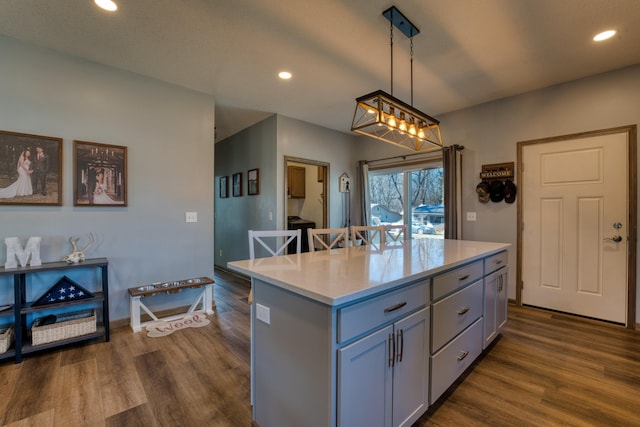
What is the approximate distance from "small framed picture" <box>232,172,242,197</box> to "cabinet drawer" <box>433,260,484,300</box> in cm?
407

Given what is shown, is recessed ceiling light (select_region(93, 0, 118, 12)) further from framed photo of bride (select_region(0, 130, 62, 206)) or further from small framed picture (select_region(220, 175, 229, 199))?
small framed picture (select_region(220, 175, 229, 199))

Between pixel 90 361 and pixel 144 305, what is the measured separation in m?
0.76

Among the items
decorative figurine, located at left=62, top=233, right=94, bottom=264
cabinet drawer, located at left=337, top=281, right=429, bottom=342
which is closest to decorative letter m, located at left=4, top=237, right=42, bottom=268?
decorative figurine, located at left=62, top=233, right=94, bottom=264

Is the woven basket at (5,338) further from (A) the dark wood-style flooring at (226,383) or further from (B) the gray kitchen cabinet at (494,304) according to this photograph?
(B) the gray kitchen cabinet at (494,304)

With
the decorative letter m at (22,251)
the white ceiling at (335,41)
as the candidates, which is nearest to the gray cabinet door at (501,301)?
the white ceiling at (335,41)

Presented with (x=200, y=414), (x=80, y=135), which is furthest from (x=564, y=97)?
(x=80, y=135)

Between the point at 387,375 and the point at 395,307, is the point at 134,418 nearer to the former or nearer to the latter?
the point at 387,375

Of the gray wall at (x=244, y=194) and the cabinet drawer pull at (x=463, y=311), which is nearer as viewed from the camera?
the cabinet drawer pull at (x=463, y=311)

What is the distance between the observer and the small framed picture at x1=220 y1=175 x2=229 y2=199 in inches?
221

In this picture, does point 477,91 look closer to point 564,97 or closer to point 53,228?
point 564,97

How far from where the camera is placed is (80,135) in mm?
2689

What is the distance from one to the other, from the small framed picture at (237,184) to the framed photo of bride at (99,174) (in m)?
2.29

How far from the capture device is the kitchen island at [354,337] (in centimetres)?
114

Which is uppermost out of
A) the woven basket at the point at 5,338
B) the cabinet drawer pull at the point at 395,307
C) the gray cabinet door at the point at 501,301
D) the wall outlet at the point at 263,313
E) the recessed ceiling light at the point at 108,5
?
the recessed ceiling light at the point at 108,5
